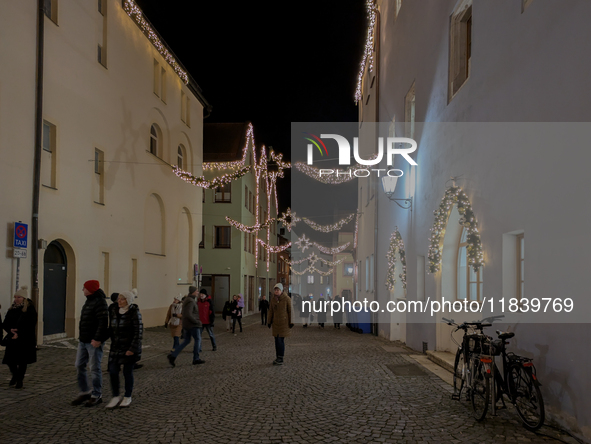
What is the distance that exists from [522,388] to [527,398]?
14 cm

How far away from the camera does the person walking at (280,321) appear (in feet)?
40.0

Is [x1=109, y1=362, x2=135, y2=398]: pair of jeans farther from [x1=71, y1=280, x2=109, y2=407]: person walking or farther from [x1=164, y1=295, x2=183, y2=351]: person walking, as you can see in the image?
[x1=164, y1=295, x2=183, y2=351]: person walking

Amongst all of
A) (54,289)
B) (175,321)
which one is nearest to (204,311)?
(175,321)

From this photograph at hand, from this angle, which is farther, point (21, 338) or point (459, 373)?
point (21, 338)

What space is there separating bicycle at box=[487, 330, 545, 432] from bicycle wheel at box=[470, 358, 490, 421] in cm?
11

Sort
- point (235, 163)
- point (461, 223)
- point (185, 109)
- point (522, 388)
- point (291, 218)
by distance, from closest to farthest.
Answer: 1. point (522, 388)
2. point (461, 223)
3. point (185, 109)
4. point (235, 163)
5. point (291, 218)

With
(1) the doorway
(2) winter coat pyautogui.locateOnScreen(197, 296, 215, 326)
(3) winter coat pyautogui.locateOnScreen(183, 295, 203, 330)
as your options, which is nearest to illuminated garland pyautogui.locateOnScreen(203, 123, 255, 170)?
(1) the doorway

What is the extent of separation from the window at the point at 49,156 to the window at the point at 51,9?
9.34 ft

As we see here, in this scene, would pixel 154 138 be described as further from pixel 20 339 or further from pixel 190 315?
pixel 20 339

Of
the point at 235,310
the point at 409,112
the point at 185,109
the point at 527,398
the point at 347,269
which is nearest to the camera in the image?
the point at 527,398

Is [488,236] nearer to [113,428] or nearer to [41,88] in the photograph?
[113,428]

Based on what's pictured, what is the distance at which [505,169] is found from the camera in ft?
25.9

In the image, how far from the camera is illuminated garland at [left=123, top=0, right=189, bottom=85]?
2025 centimetres

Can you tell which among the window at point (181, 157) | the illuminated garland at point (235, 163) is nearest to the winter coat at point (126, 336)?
the window at point (181, 157)
